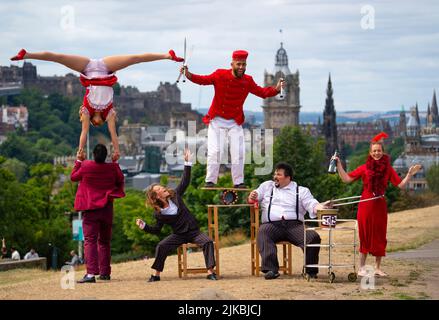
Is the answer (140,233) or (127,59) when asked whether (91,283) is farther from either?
(140,233)

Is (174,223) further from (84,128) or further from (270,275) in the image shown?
(84,128)

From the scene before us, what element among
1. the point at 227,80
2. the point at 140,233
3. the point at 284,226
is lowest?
the point at 140,233

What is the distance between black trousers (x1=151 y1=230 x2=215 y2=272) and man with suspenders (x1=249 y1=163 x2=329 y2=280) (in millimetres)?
630

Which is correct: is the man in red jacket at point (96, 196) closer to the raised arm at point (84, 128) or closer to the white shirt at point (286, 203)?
the raised arm at point (84, 128)

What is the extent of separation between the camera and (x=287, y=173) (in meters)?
18.6

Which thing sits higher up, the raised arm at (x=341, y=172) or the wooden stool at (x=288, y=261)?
the raised arm at (x=341, y=172)

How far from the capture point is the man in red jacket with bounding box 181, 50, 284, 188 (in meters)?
19.0

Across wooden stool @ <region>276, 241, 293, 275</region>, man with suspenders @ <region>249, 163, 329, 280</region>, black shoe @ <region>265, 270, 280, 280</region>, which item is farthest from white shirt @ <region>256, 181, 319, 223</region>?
black shoe @ <region>265, 270, 280, 280</region>

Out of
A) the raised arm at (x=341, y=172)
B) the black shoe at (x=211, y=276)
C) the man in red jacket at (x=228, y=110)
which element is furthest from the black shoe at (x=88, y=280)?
the raised arm at (x=341, y=172)

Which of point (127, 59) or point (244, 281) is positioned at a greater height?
point (127, 59)

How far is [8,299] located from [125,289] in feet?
4.89

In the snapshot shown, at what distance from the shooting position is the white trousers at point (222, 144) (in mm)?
18984

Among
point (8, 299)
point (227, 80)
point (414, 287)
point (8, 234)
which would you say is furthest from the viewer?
point (8, 234)
